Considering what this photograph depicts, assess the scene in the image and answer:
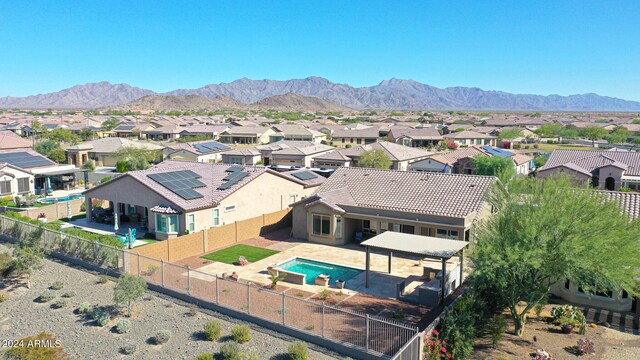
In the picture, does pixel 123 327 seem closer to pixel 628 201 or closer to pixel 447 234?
pixel 447 234

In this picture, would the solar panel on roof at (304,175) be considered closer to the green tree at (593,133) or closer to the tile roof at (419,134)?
the tile roof at (419,134)

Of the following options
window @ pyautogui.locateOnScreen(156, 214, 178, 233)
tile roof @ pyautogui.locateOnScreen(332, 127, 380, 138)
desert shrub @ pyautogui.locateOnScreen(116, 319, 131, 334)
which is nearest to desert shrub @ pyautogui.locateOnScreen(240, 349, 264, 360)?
desert shrub @ pyautogui.locateOnScreen(116, 319, 131, 334)

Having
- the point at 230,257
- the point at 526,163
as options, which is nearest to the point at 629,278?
the point at 230,257

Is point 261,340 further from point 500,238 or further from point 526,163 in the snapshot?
point 526,163

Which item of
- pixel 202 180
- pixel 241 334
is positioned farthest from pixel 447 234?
pixel 202 180

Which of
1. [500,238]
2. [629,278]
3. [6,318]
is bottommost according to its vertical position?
[6,318]
